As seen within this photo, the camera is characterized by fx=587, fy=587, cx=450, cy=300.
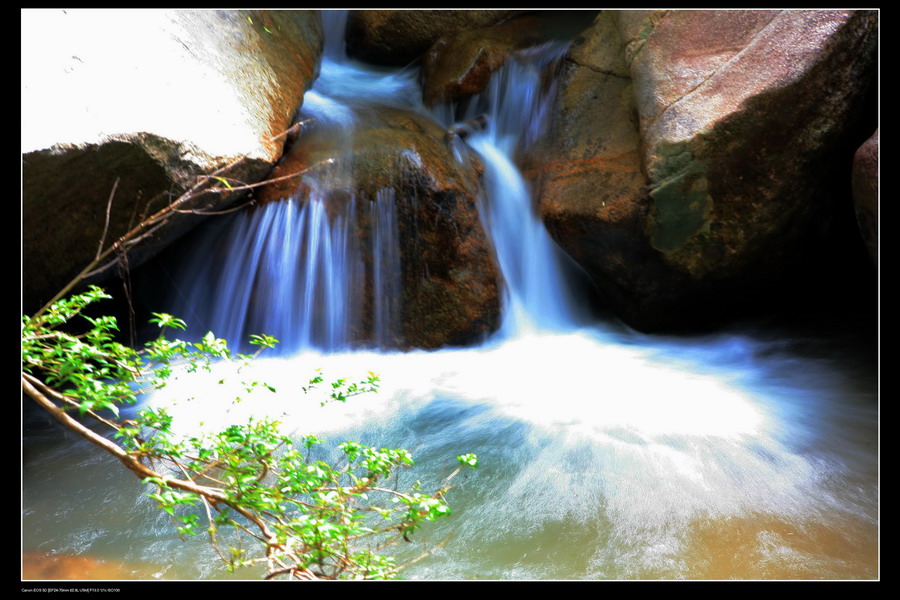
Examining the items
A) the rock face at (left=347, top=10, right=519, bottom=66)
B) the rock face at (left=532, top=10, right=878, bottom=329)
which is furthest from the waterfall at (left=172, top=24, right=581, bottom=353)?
the rock face at (left=347, top=10, right=519, bottom=66)

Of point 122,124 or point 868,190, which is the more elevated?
point 122,124

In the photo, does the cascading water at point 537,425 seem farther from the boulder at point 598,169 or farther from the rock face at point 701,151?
the rock face at point 701,151

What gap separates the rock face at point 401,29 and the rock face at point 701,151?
2.85 metres

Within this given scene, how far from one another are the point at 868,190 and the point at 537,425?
9.07ft

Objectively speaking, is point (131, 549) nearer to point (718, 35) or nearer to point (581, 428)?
point (581, 428)

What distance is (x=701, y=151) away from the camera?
16.4 ft

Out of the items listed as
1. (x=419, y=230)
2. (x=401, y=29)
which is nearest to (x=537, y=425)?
(x=419, y=230)

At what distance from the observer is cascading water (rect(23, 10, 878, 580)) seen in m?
2.80

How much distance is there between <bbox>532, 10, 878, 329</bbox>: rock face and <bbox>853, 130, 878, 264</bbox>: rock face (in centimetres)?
91

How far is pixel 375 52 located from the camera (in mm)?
8977

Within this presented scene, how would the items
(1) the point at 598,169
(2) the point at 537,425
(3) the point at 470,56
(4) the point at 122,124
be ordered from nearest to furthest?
1. (4) the point at 122,124
2. (2) the point at 537,425
3. (1) the point at 598,169
4. (3) the point at 470,56

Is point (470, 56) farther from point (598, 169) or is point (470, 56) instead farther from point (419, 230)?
point (419, 230)

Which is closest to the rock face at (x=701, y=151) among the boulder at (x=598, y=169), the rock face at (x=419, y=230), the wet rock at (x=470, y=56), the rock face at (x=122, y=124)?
the boulder at (x=598, y=169)

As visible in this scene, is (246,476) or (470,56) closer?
(246,476)
